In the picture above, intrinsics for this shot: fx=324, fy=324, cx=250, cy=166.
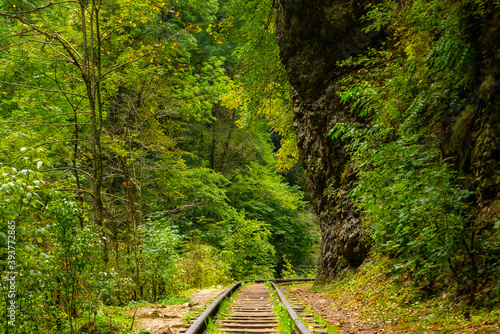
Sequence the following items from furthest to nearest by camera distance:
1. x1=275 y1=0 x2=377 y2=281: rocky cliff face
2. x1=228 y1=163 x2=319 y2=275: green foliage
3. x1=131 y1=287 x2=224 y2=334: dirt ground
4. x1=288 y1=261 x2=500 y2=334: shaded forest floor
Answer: x1=228 y1=163 x2=319 y2=275: green foliage
x1=275 y1=0 x2=377 y2=281: rocky cliff face
x1=131 y1=287 x2=224 y2=334: dirt ground
x1=288 y1=261 x2=500 y2=334: shaded forest floor

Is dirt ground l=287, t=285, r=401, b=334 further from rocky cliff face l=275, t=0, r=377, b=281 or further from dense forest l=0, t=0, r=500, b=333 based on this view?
rocky cliff face l=275, t=0, r=377, b=281

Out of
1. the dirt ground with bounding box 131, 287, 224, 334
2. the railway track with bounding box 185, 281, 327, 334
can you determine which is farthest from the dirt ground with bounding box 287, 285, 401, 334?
the dirt ground with bounding box 131, 287, 224, 334

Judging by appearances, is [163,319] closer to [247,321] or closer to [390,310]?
[247,321]

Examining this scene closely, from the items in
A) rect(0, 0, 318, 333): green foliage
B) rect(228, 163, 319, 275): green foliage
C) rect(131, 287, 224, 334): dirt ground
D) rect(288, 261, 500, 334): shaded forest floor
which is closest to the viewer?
rect(288, 261, 500, 334): shaded forest floor

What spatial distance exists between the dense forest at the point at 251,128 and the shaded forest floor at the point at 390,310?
11.2 inches

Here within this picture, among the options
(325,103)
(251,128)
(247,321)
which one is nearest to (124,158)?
(247,321)

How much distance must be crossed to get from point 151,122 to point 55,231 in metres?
8.86

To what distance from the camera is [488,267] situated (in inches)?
159

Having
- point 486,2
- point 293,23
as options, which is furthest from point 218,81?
point 486,2

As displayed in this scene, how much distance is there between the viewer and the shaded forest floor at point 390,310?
12.4 ft

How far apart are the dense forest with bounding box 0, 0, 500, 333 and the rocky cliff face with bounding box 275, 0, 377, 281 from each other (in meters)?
0.05

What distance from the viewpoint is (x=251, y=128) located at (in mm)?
15508

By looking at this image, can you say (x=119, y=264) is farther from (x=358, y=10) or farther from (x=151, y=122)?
(x=358, y=10)

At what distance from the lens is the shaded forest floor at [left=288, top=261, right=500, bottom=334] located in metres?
3.78
